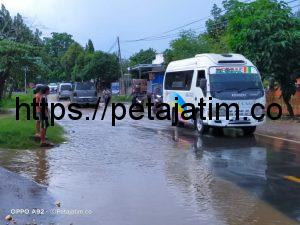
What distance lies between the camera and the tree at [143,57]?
79.0 m

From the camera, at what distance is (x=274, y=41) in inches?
950

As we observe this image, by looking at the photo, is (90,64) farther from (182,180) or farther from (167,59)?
(182,180)

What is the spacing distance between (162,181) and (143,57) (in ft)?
236

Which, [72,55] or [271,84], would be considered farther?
[72,55]

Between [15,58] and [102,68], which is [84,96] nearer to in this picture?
[15,58]

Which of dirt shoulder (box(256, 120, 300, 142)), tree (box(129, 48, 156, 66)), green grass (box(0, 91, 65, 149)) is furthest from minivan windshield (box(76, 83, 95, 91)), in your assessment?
tree (box(129, 48, 156, 66))

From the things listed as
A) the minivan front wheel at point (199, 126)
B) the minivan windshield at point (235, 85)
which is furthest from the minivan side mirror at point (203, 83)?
the minivan front wheel at point (199, 126)

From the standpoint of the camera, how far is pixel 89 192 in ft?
29.5

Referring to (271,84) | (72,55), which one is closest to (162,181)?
(271,84)

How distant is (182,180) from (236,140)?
706 centimetres

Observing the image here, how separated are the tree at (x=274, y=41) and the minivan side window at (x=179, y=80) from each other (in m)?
4.27

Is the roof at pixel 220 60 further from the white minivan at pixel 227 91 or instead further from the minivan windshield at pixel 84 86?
the minivan windshield at pixel 84 86

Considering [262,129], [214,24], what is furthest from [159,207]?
[214,24]

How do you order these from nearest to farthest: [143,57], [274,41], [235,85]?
[235,85]
[274,41]
[143,57]
